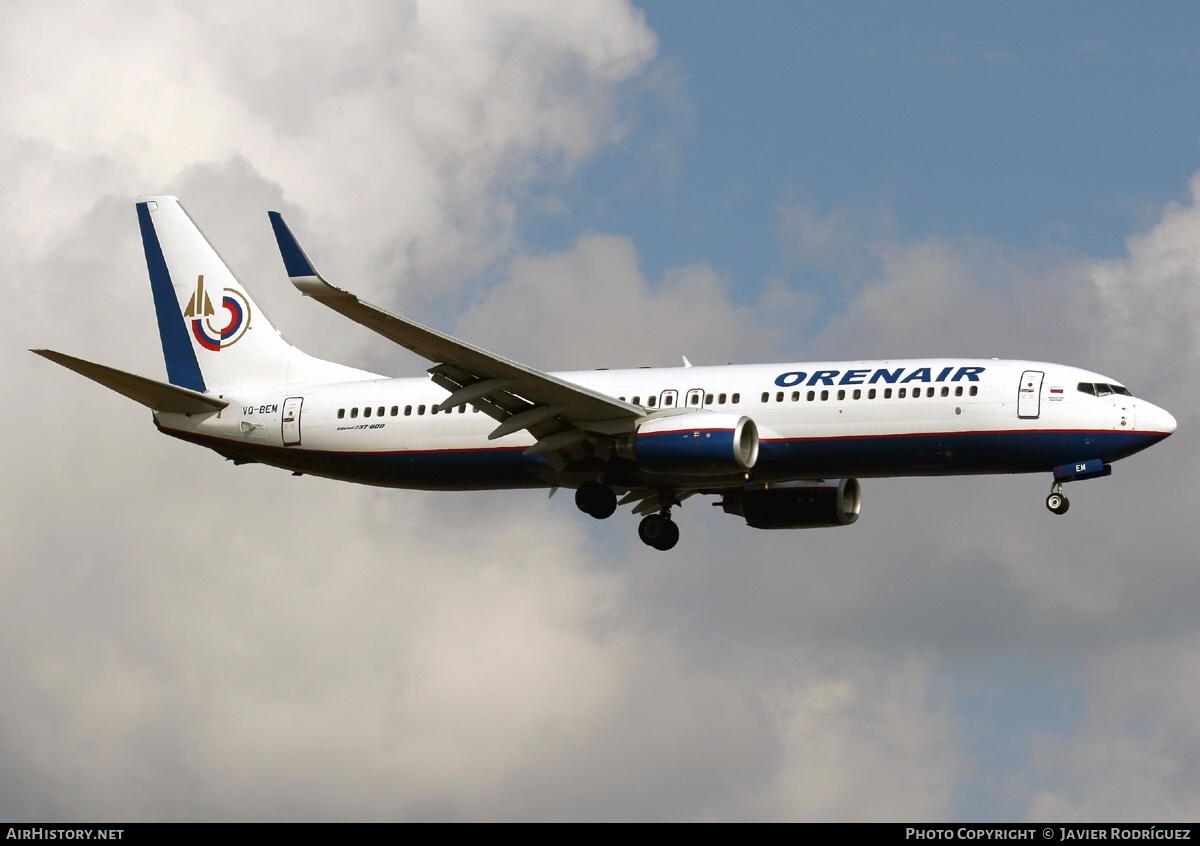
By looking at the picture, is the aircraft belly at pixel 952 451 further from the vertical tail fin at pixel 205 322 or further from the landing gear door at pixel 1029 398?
the vertical tail fin at pixel 205 322

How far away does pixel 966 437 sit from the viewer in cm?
5491

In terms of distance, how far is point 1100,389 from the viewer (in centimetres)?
5547

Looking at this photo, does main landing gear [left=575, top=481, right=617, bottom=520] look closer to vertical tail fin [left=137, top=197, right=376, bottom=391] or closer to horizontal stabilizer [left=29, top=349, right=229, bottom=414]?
vertical tail fin [left=137, top=197, right=376, bottom=391]

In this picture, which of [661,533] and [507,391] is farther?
[661,533]

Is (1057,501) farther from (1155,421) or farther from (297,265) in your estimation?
(297,265)

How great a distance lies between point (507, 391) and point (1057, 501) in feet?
48.5

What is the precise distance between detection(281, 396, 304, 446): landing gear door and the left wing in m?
6.46

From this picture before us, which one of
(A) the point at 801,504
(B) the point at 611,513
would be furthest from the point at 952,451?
(B) the point at 611,513

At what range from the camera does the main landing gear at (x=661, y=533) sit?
61500 mm
